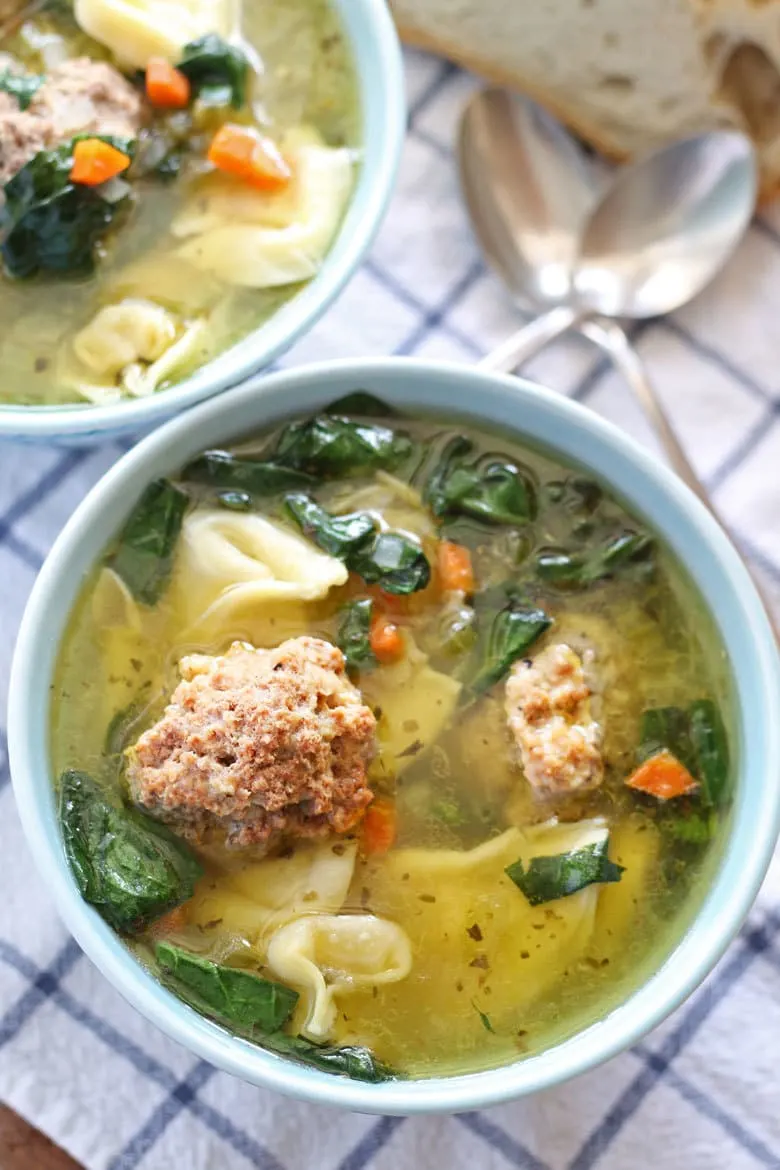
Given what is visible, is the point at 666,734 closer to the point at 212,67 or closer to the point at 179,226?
the point at 179,226

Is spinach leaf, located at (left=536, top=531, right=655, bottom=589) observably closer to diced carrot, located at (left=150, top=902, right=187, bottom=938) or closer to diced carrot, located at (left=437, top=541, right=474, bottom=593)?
diced carrot, located at (left=437, top=541, right=474, bottom=593)

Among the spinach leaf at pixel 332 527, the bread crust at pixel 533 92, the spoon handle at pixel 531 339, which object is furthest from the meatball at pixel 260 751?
the bread crust at pixel 533 92

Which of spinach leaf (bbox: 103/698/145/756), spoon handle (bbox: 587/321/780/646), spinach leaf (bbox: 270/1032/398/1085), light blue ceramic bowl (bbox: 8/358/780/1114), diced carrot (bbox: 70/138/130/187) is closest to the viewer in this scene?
light blue ceramic bowl (bbox: 8/358/780/1114)

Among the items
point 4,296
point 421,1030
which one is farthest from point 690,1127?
point 4,296

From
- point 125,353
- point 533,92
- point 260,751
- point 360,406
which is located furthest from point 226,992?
point 533,92

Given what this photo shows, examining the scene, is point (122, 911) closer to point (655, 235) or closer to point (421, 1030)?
point (421, 1030)

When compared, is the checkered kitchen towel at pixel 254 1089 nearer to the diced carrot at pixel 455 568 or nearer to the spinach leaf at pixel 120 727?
the spinach leaf at pixel 120 727

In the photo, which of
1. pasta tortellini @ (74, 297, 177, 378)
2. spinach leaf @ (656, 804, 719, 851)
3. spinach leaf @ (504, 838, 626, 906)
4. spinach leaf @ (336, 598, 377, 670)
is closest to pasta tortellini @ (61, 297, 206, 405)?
pasta tortellini @ (74, 297, 177, 378)
